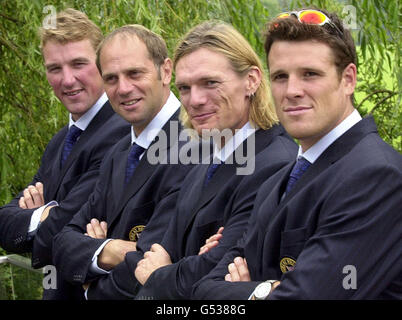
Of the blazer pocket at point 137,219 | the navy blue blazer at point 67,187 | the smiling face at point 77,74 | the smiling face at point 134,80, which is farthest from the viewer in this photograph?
the smiling face at point 77,74

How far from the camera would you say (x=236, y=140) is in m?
3.72

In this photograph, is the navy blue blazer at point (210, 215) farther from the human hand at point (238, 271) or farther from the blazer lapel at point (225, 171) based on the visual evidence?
the human hand at point (238, 271)

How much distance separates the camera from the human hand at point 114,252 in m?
Answer: 4.03

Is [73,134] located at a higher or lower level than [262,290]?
higher

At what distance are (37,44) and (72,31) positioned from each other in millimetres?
1182

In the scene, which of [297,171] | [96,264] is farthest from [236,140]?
[96,264]

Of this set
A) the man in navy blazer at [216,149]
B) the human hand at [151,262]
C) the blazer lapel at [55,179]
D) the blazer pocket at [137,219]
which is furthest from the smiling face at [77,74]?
the human hand at [151,262]

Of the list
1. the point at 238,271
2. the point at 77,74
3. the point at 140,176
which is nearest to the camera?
the point at 238,271

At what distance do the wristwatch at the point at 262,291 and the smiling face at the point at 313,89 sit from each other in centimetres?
52

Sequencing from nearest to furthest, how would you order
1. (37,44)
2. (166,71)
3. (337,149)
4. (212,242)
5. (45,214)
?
(337,149), (212,242), (166,71), (45,214), (37,44)

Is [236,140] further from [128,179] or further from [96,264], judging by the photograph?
[96,264]

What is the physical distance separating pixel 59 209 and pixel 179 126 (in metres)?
0.92

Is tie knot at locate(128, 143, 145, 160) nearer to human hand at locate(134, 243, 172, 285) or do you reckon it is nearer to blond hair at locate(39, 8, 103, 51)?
human hand at locate(134, 243, 172, 285)

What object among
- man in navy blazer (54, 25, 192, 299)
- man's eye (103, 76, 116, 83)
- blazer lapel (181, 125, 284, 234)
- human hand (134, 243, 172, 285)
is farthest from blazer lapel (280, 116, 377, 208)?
man's eye (103, 76, 116, 83)
